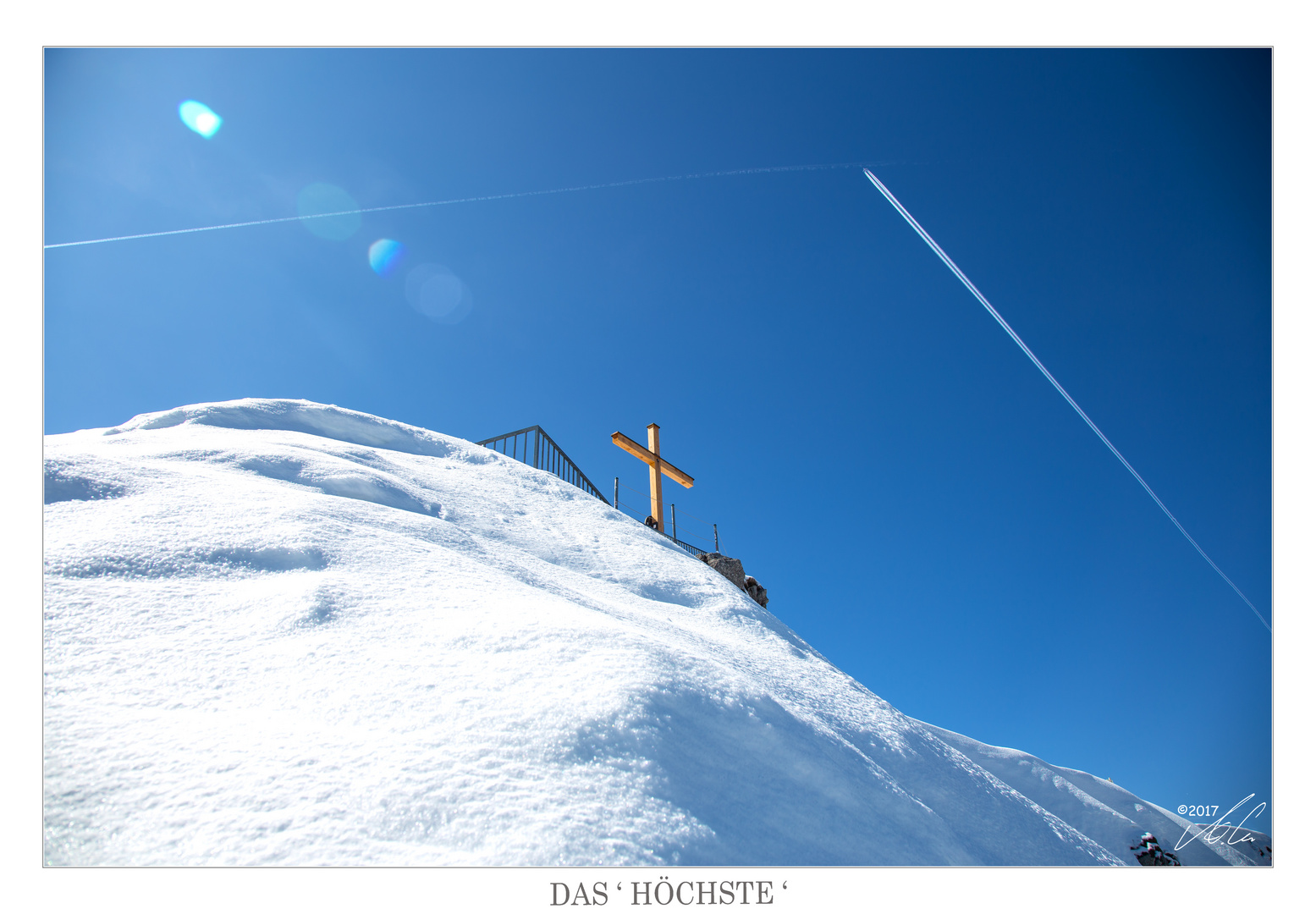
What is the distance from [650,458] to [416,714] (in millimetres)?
8041

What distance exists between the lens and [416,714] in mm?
1881

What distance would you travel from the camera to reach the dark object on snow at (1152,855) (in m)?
3.20

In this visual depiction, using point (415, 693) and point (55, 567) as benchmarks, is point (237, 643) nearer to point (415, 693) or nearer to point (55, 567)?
point (415, 693)

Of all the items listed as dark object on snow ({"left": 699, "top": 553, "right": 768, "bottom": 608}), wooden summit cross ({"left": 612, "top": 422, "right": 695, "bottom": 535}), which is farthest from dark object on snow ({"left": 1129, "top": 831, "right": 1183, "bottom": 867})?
wooden summit cross ({"left": 612, "top": 422, "right": 695, "bottom": 535})

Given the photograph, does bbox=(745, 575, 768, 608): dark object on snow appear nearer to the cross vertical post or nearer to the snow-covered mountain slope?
the cross vertical post

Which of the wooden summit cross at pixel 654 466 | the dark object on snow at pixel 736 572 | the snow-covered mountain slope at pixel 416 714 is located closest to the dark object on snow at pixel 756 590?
the dark object on snow at pixel 736 572

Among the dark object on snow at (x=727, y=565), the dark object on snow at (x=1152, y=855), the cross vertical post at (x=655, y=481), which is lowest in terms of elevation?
the dark object on snow at (x=1152, y=855)

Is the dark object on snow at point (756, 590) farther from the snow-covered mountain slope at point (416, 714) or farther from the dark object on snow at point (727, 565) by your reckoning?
the snow-covered mountain slope at point (416, 714)

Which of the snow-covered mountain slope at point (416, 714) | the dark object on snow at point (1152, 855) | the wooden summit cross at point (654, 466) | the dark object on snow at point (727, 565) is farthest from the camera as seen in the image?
the wooden summit cross at point (654, 466)

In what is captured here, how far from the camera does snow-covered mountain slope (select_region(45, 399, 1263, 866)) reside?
1.54 m

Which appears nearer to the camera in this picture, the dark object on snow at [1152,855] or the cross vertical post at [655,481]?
the dark object on snow at [1152,855]

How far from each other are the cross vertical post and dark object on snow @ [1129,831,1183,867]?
Answer: 6573 mm

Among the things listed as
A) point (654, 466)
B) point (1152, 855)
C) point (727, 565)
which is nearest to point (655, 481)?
point (654, 466)
